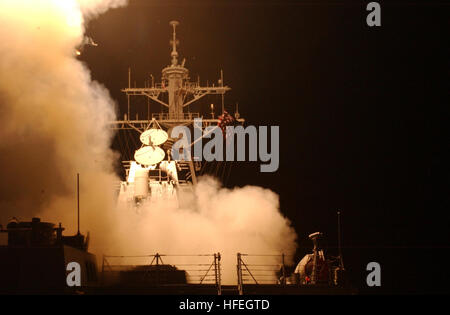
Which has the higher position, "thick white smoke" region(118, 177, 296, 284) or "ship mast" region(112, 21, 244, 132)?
"ship mast" region(112, 21, 244, 132)

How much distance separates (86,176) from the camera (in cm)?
1723

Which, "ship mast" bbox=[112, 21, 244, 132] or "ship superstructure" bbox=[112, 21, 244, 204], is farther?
"ship mast" bbox=[112, 21, 244, 132]

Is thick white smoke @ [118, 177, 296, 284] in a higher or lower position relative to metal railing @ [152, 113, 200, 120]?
lower

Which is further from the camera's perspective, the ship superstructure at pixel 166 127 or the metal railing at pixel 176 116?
the metal railing at pixel 176 116

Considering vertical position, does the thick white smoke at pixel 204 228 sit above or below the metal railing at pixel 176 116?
below

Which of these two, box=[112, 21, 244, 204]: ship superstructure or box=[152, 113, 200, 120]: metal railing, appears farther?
box=[152, 113, 200, 120]: metal railing

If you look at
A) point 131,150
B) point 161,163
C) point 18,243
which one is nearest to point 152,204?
point 161,163

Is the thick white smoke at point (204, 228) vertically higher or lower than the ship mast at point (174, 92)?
lower

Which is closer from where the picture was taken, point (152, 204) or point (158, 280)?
point (158, 280)

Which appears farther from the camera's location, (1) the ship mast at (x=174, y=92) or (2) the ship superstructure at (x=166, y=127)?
(1) the ship mast at (x=174, y=92)
